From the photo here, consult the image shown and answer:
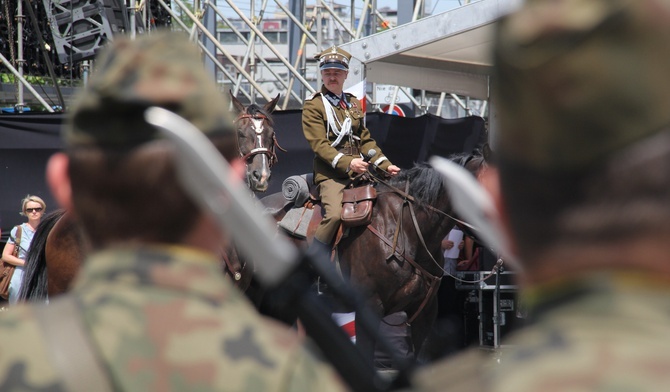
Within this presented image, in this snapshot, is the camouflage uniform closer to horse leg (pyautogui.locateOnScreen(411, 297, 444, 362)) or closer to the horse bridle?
the horse bridle

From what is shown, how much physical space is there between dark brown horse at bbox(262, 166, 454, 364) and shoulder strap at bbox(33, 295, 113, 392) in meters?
7.20

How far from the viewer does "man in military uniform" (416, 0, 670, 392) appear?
42.6 inches

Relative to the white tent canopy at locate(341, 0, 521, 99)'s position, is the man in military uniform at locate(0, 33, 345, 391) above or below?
below

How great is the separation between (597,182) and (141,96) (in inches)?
31.5

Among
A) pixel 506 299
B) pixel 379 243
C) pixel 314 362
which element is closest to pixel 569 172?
pixel 314 362

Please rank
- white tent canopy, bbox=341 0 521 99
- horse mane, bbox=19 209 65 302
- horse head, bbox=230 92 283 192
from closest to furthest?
1. horse mane, bbox=19 209 65 302
2. horse head, bbox=230 92 283 192
3. white tent canopy, bbox=341 0 521 99

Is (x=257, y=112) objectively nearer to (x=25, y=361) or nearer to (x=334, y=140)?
(x=334, y=140)

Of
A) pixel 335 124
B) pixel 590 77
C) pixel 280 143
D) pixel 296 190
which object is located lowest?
pixel 296 190

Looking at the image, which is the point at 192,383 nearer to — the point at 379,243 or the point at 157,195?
the point at 157,195

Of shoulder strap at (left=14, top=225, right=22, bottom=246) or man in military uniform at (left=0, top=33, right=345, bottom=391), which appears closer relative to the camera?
man in military uniform at (left=0, top=33, right=345, bottom=391)

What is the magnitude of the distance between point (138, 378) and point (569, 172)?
704 millimetres

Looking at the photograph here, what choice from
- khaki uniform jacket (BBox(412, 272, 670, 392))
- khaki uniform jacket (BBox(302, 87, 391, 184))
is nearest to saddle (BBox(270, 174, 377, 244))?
khaki uniform jacket (BBox(302, 87, 391, 184))

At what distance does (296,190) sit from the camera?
913 cm

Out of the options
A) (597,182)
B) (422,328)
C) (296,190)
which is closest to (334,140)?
(296,190)
